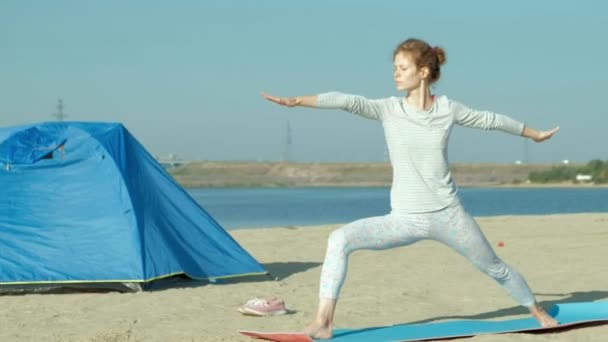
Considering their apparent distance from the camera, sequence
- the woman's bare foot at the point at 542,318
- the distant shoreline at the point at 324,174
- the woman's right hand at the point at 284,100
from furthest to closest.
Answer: the distant shoreline at the point at 324,174 < the woman's bare foot at the point at 542,318 < the woman's right hand at the point at 284,100

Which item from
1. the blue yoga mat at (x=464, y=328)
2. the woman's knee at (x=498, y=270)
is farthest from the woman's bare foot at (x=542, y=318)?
the woman's knee at (x=498, y=270)

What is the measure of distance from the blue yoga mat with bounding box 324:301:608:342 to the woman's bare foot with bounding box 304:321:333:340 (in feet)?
0.28

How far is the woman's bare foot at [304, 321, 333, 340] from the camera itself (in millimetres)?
5680

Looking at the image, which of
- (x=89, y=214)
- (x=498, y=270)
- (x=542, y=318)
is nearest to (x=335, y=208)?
(x=89, y=214)

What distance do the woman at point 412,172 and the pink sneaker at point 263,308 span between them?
4.05ft

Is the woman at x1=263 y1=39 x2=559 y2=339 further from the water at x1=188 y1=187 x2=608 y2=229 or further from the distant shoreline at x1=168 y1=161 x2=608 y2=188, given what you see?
the distant shoreline at x1=168 y1=161 x2=608 y2=188

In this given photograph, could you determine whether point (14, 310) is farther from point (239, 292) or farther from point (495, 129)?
point (495, 129)

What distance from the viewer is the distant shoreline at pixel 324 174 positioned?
8069cm

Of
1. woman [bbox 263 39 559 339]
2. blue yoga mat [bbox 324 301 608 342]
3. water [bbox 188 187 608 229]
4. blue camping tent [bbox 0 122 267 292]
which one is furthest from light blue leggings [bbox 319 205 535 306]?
water [bbox 188 187 608 229]

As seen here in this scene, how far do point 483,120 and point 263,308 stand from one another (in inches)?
82.2

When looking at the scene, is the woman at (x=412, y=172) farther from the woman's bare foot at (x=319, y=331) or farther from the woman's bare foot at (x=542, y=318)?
the woman's bare foot at (x=542, y=318)

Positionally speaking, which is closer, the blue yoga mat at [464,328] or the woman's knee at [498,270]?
the blue yoga mat at [464,328]

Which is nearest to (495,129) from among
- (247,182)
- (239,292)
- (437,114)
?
(437,114)

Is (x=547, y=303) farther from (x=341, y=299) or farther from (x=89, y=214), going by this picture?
(x=89, y=214)
